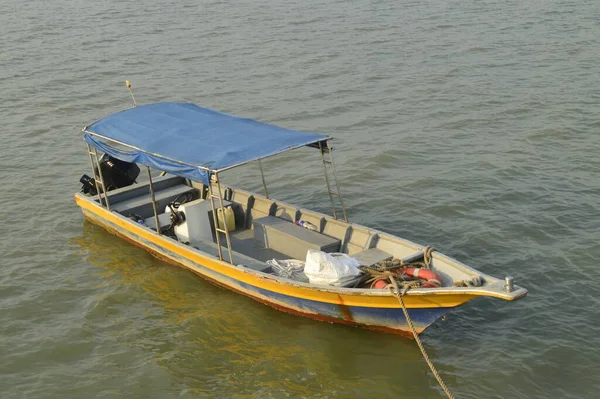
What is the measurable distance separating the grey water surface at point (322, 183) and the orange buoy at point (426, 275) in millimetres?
988

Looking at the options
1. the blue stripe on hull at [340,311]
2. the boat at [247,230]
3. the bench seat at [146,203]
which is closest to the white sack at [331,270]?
the boat at [247,230]

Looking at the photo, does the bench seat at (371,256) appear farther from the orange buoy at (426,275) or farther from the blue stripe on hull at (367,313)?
the blue stripe on hull at (367,313)

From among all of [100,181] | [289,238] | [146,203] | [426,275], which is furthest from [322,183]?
[426,275]

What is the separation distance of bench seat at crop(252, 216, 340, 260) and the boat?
0.8 inches

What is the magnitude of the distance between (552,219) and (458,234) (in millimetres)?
1784

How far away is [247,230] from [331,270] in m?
3.71

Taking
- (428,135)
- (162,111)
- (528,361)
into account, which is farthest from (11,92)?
(528,361)

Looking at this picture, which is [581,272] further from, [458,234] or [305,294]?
[305,294]

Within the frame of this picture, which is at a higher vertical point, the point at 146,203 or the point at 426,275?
the point at 146,203

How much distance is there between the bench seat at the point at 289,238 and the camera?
12.8 meters

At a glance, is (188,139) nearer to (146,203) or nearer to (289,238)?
(289,238)

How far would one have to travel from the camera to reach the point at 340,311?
37.2 feet

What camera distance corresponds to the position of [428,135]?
763 inches

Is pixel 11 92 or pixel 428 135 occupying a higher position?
A: pixel 11 92
